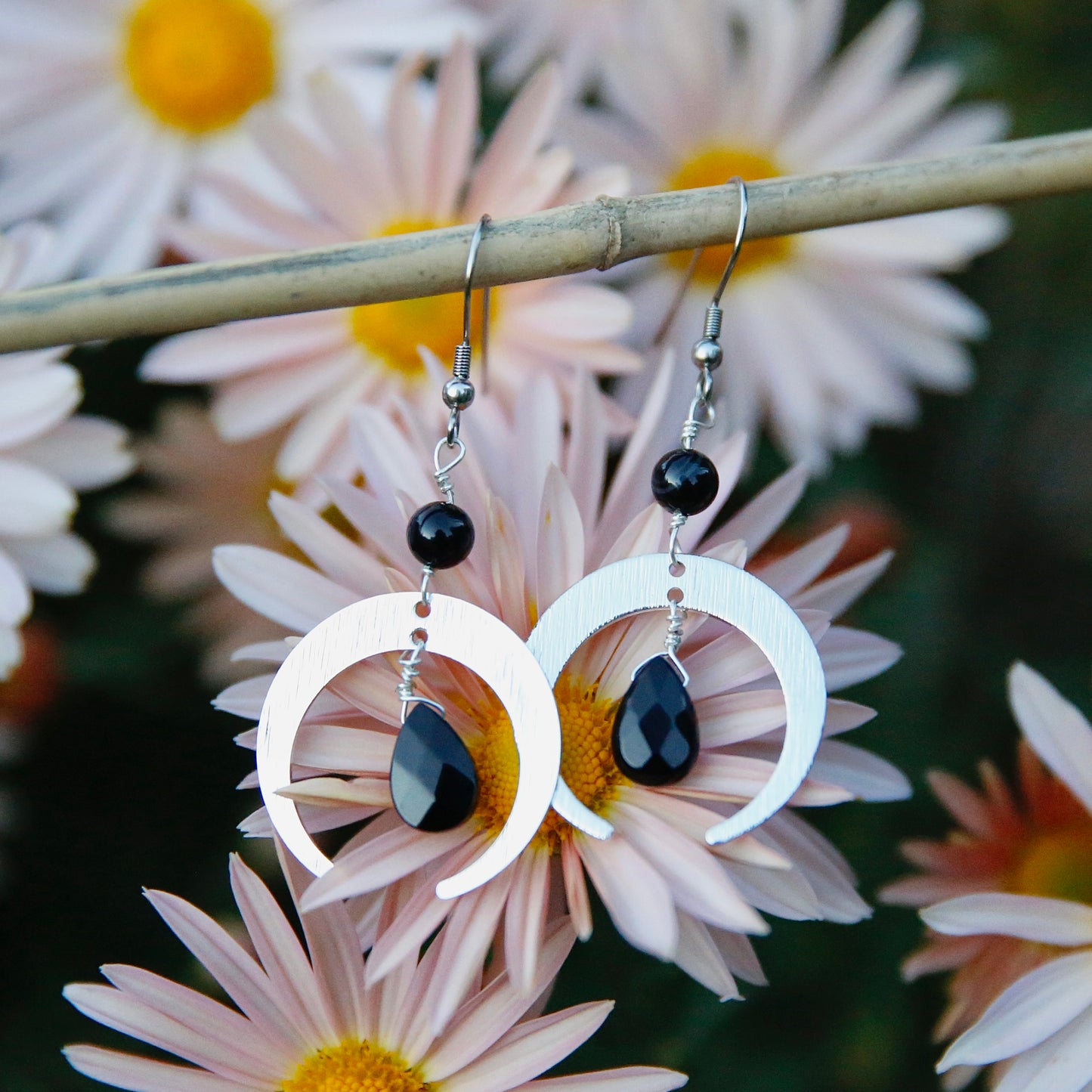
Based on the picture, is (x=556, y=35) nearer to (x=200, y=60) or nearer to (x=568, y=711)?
(x=200, y=60)

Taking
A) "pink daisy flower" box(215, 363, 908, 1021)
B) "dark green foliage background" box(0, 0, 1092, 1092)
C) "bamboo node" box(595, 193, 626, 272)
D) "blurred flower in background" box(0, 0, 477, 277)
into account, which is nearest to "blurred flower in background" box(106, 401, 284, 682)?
"dark green foliage background" box(0, 0, 1092, 1092)

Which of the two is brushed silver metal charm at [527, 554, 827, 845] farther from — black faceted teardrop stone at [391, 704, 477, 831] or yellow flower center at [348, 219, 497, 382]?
yellow flower center at [348, 219, 497, 382]

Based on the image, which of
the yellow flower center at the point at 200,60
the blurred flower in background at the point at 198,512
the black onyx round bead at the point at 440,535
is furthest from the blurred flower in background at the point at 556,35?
the black onyx round bead at the point at 440,535

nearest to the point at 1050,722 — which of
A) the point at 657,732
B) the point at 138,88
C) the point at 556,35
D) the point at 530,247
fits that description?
the point at 657,732

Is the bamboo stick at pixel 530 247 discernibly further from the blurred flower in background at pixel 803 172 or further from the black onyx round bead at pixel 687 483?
the blurred flower in background at pixel 803 172

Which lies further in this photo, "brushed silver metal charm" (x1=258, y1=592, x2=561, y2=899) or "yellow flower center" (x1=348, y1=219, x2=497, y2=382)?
"yellow flower center" (x1=348, y1=219, x2=497, y2=382)

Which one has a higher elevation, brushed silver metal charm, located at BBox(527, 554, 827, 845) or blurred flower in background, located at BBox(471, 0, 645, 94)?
blurred flower in background, located at BBox(471, 0, 645, 94)

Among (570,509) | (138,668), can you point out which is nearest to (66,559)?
(138,668)
